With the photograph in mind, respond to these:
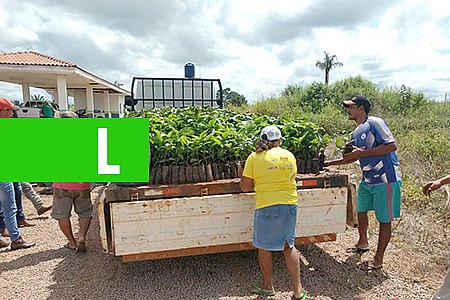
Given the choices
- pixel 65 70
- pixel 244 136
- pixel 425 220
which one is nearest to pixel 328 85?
pixel 65 70

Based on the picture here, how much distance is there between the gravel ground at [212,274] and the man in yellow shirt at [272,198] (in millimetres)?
466

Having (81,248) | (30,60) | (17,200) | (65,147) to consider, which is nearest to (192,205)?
(65,147)

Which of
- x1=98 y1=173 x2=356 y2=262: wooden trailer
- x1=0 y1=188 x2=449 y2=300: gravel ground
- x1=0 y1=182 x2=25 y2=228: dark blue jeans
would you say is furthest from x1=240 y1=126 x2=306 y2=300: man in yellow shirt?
x1=0 y1=182 x2=25 y2=228: dark blue jeans

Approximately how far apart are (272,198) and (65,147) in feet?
8.11

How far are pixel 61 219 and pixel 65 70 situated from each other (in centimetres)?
1121

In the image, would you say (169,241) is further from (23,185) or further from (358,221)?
(23,185)

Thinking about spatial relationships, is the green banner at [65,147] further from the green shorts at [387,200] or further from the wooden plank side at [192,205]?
the green shorts at [387,200]

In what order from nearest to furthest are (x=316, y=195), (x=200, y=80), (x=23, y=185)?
(x=316, y=195) < (x=23, y=185) < (x=200, y=80)

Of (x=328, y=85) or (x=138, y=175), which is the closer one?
(x=138, y=175)

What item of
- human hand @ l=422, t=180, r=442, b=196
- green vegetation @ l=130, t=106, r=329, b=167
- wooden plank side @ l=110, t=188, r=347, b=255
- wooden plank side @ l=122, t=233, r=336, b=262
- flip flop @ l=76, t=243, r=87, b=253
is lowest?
flip flop @ l=76, t=243, r=87, b=253

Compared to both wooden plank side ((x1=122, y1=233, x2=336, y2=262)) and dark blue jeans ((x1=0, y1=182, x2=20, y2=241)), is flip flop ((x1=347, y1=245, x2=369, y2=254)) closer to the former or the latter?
wooden plank side ((x1=122, y1=233, x2=336, y2=262))

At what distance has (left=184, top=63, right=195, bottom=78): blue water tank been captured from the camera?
28.0 feet

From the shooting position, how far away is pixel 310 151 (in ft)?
12.4

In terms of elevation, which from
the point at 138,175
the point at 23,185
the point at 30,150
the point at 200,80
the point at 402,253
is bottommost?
the point at 402,253
